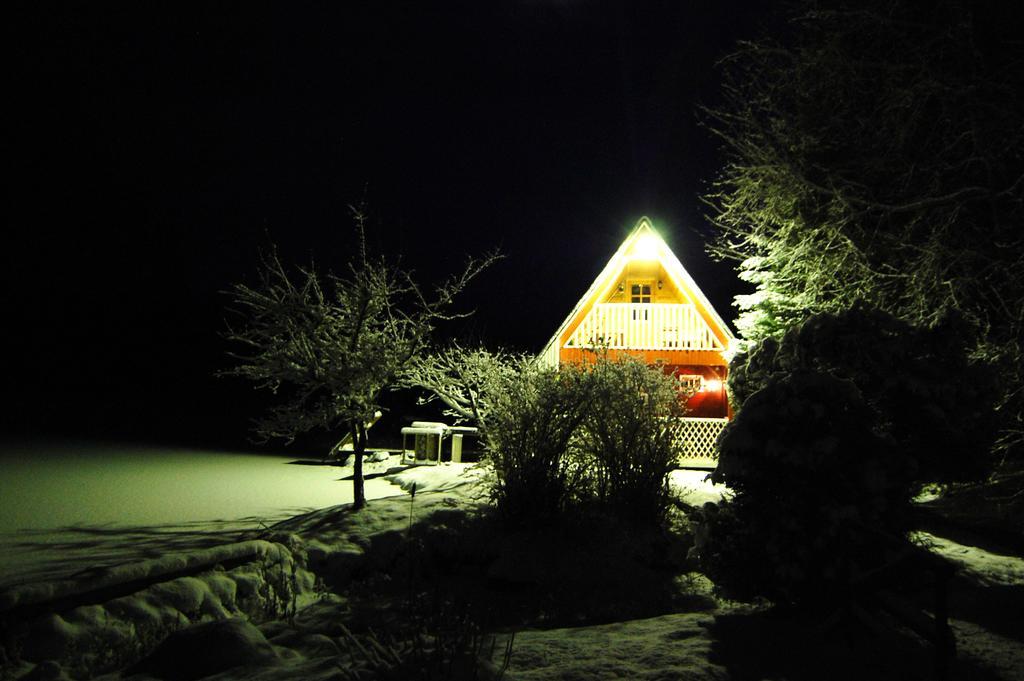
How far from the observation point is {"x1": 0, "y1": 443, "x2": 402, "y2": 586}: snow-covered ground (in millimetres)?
7258

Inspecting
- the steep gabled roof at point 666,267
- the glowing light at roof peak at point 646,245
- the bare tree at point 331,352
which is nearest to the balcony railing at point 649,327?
the steep gabled roof at point 666,267

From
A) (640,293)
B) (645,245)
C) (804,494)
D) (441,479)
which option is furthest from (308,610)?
(640,293)

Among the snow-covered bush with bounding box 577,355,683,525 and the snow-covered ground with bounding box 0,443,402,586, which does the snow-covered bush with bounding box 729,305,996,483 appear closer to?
the snow-covered bush with bounding box 577,355,683,525

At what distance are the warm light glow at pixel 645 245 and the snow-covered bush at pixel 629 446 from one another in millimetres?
9957

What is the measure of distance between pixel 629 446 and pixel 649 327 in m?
10.6

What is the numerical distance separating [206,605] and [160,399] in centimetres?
2691

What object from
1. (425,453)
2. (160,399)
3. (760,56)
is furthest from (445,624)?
(160,399)

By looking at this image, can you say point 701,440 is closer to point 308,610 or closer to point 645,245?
point 645,245

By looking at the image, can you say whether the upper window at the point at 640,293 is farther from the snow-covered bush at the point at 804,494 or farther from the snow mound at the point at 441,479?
the snow-covered bush at the point at 804,494

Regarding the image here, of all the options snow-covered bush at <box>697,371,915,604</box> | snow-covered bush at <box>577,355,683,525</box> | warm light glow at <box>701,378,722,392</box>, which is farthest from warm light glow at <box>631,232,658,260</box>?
snow-covered bush at <box>697,371,915,604</box>

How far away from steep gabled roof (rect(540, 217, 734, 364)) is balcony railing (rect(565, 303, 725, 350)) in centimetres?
34

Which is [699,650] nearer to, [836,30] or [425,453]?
[836,30]

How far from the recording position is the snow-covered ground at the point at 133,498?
7.26 metres

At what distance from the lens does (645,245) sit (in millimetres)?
19234
